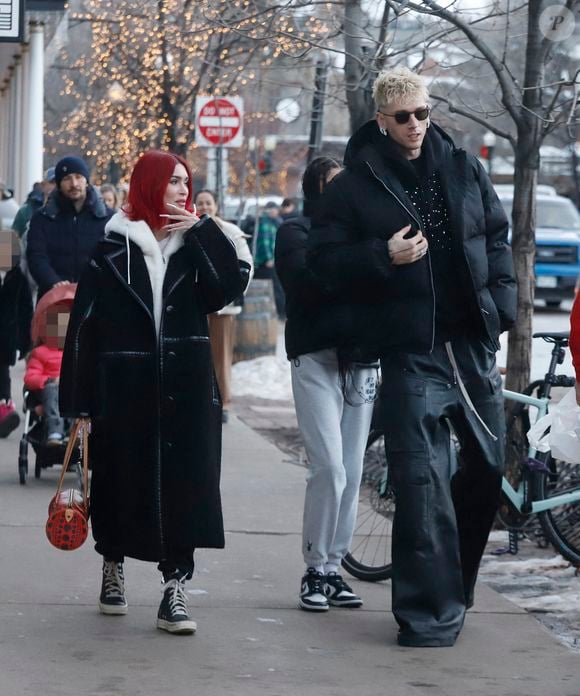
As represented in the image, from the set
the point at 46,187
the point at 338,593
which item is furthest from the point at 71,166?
the point at 46,187

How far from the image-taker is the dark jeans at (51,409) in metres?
9.25

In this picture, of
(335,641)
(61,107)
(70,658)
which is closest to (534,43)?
(335,641)

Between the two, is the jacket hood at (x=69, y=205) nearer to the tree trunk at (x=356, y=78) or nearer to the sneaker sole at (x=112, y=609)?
the tree trunk at (x=356, y=78)

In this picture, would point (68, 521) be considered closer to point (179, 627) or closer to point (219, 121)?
point (179, 627)

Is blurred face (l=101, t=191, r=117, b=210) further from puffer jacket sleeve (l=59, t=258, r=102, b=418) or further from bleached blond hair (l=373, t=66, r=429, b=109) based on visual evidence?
bleached blond hair (l=373, t=66, r=429, b=109)

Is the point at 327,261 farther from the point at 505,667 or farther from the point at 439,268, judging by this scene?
Result: the point at 505,667

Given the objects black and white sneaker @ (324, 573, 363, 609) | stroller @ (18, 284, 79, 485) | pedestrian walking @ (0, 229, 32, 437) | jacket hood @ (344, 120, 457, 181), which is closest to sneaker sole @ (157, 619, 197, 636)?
black and white sneaker @ (324, 573, 363, 609)

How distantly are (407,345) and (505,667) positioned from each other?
1.21m

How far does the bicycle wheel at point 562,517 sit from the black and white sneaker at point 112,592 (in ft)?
7.11

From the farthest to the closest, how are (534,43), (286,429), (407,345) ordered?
(286,429), (534,43), (407,345)

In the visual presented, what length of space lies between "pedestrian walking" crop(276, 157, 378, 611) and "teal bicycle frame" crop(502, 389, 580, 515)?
3.24ft

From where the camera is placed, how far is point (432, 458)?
5.71 m

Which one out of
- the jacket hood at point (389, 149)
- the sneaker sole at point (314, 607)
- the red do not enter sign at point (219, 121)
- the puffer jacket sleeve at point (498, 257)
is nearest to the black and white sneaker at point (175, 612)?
the sneaker sole at point (314, 607)

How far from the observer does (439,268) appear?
575 cm
